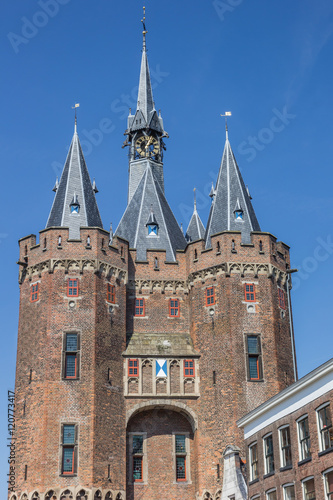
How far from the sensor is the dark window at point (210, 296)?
46.2 meters

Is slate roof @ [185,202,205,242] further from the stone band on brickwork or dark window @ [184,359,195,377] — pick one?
dark window @ [184,359,195,377]

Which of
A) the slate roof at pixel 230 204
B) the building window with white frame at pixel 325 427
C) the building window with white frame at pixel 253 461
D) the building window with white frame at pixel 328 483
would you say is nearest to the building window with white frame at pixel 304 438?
the building window with white frame at pixel 325 427

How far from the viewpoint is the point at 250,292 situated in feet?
150

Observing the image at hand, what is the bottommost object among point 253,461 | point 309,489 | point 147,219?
point 309,489

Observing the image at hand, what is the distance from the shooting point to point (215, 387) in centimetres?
4403

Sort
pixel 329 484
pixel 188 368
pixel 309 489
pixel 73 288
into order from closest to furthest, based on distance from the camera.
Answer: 1. pixel 329 484
2. pixel 309 489
3. pixel 73 288
4. pixel 188 368

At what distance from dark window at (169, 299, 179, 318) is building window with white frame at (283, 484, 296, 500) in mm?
16779

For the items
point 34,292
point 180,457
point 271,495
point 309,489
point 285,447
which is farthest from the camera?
point 34,292

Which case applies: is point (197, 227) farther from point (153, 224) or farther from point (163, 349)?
point (163, 349)

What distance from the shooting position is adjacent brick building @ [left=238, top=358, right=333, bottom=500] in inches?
1182

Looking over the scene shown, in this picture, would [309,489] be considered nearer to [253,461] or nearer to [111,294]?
[253,461]

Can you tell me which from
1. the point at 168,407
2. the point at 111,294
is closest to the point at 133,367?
the point at 168,407

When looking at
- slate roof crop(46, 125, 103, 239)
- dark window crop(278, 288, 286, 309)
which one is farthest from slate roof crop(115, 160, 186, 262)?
dark window crop(278, 288, 286, 309)

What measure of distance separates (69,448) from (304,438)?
1460cm
